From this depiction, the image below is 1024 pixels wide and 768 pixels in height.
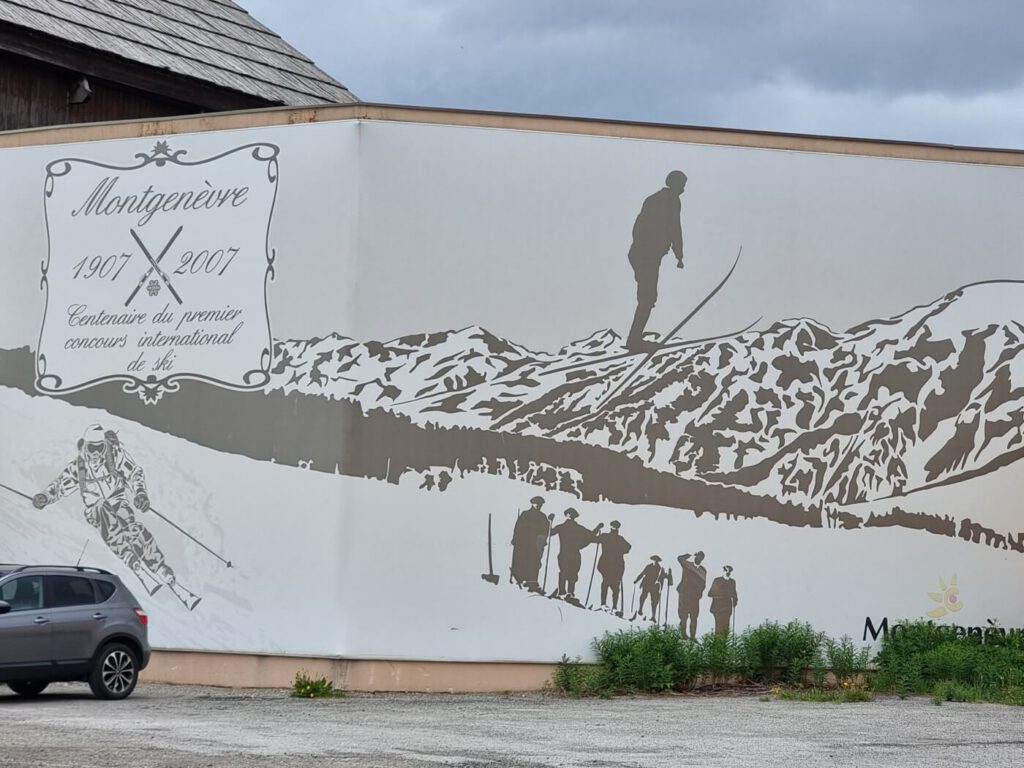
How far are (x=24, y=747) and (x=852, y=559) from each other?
11.5m

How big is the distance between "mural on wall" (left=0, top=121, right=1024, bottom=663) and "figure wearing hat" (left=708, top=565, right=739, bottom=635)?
29 mm

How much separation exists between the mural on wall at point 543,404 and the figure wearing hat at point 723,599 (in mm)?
29

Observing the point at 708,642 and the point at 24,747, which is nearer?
the point at 24,747

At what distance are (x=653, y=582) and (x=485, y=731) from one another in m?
5.54

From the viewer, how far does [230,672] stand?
19.4 metres

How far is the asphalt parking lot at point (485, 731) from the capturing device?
475 inches

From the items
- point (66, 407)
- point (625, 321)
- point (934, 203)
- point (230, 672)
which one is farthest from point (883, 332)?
point (66, 407)

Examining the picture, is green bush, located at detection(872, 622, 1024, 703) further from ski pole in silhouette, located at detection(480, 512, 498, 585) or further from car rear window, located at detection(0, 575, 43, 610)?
car rear window, located at detection(0, 575, 43, 610)

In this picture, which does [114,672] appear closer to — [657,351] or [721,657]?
[721,657]

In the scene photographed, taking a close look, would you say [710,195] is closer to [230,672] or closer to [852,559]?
[852,559]

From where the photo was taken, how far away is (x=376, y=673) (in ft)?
61.8

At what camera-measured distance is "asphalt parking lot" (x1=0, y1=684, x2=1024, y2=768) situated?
12.1 meters

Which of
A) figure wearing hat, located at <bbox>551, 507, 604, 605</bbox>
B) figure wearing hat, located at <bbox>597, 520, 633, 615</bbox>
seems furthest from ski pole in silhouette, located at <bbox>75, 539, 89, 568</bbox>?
figure wearing hat, located at <bbox>597, 520, 633, 615</bbox>

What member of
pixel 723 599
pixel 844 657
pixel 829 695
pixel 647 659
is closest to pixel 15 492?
pixel 647 659
